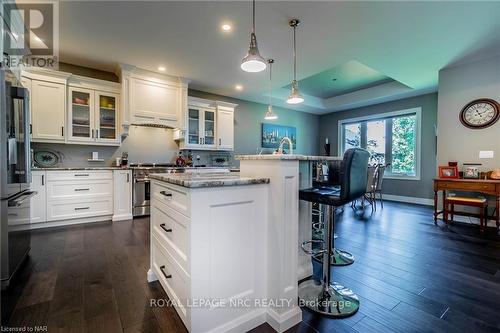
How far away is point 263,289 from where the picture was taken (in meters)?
1.50

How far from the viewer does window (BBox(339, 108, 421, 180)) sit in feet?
18.6

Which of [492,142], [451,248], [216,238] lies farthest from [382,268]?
[492,142]

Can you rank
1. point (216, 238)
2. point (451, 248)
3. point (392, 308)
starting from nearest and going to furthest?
1. point (216, 238)
2. point (392, 308)
3. point (451, 248)

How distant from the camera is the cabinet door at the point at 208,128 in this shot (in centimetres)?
502

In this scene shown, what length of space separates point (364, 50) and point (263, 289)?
3.53m

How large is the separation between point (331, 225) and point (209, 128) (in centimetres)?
392

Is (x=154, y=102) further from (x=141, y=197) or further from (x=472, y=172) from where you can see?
(x=472, y=172)

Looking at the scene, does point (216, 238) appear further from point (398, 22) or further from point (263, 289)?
point (398, 22)

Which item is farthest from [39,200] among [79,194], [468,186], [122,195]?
[468,186]

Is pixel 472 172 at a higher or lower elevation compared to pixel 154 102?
lower

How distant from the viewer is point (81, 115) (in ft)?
12.6

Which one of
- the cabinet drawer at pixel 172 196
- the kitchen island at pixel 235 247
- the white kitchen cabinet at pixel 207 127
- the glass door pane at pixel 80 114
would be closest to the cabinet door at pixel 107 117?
the glass door pane at pixel 80 114

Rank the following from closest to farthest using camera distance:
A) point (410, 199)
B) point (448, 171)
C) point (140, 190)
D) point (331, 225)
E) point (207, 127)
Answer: point (331, 225)
point (448, 171)
point (140, 190)
point (207, 127)
point (410, 199)

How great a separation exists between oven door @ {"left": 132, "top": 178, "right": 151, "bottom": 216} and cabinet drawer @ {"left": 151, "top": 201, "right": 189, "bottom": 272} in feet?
7.93
